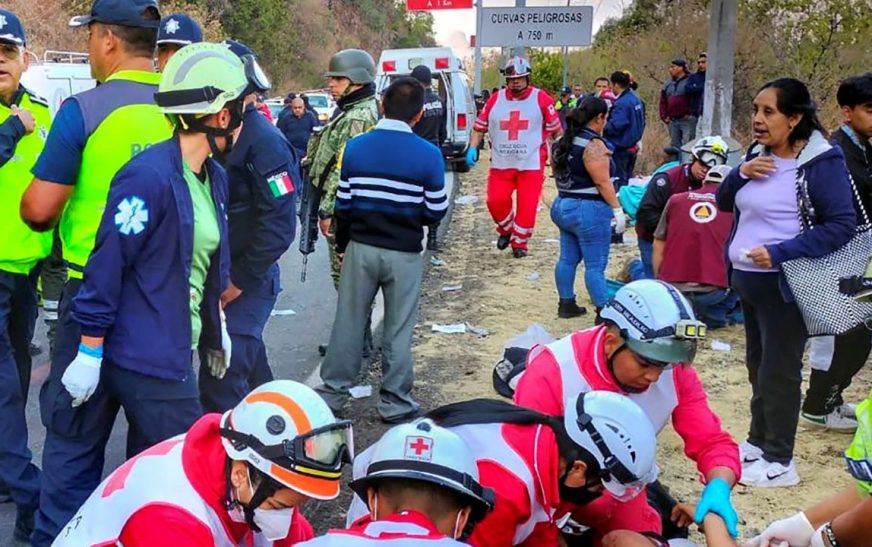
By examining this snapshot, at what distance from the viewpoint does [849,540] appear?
2.55 metres

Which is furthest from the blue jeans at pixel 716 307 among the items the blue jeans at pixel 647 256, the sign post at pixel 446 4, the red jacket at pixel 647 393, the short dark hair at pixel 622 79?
the sign post at pixel 446 4

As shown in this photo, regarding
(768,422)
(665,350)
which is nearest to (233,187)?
(665,350)

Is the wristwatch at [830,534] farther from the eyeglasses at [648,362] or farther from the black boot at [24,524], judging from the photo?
the black boot at [24,524]

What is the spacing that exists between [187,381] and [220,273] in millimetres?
407

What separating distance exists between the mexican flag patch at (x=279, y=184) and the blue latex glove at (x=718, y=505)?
2.18 metres

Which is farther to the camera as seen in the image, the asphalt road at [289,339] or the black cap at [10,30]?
the asphalt road at [289,339]

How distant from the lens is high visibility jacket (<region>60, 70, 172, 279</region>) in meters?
3.05

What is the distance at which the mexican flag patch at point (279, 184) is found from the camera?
13.2 feet

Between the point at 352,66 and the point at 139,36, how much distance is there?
227cm

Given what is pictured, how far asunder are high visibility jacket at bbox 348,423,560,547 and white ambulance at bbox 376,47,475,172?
48.0 feet

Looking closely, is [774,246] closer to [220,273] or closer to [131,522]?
[220,273]

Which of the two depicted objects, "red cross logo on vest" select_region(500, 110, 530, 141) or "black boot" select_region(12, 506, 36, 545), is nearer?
"black boot" select_region(12, 506, 36, 545)

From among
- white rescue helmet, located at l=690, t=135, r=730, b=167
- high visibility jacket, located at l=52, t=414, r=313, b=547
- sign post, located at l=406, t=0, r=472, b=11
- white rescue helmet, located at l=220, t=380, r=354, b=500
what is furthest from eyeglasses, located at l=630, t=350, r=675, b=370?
sign post, located at l=406, t=0, r=472, b=11

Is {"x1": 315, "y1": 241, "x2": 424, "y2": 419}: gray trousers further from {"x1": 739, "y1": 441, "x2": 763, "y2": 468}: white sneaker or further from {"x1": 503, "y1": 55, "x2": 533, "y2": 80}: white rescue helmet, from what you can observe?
{"x1": 503, "y1": 55, "x2": 533, "y2": 80}: white rescue helmet
